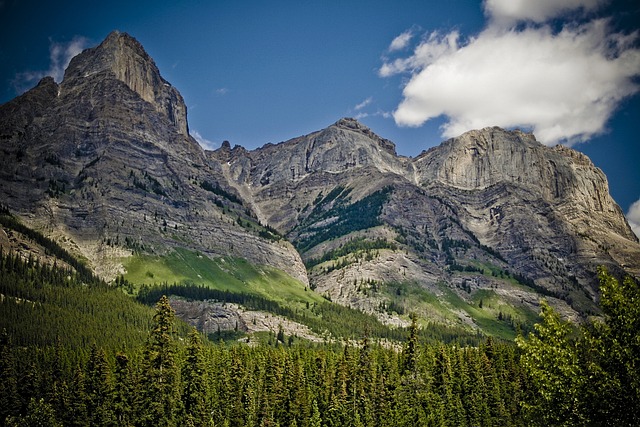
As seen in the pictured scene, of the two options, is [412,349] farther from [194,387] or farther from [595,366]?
[595,366]

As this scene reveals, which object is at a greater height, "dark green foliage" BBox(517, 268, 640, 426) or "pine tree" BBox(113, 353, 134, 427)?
"dark green foliage" BBox(517, 268, 640, 426)

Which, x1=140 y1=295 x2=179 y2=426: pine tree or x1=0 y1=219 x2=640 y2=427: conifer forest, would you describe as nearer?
x1=140 y1=295 x2=179 y2=426: pine tree

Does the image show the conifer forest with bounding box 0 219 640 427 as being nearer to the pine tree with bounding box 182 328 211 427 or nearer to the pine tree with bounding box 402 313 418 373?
the pine tree with bounding box 182 328 211 427

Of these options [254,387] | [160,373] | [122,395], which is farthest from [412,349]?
[122,395]

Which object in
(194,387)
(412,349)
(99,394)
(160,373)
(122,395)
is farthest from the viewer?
(412,349)

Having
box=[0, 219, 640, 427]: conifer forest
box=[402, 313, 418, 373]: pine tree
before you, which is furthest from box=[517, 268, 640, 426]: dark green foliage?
box=[402, 313, 418, 373]: pine tree

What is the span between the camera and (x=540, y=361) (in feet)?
97.7

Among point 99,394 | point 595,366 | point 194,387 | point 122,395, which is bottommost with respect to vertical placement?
point 99,394

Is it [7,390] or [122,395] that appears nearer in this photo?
[122,395]

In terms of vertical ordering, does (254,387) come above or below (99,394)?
above

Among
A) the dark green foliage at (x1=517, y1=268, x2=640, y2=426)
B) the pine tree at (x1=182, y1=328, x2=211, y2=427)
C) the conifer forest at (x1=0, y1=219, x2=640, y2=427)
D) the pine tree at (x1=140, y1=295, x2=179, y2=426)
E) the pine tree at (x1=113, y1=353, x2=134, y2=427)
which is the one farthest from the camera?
the pine tree at (x1=113, y1=353, x2=134, y2=427)

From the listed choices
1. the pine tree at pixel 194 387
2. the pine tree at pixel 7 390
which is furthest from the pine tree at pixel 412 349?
the pine tree at pixel 7 390

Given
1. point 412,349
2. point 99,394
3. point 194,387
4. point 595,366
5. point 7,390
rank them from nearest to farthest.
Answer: point 595,366, point 194,387, point 99,394, point 7,390, point 412,349

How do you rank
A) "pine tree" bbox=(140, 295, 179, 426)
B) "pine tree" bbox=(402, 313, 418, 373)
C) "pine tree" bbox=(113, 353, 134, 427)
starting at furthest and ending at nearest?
Result: "pine tree" bbox=(402, 313, 418, 373) → "pine tree" bbox=(113, 353, 134, 427) → "pine tree" bbox=(140, 295, 179, 426)
